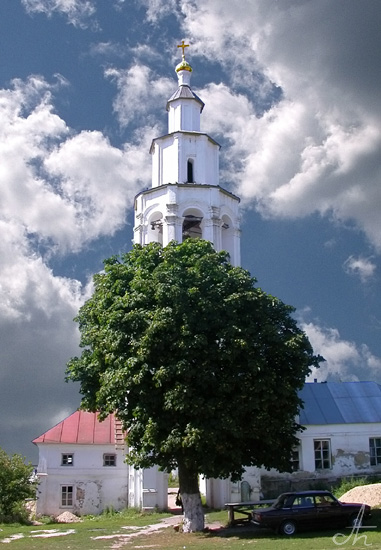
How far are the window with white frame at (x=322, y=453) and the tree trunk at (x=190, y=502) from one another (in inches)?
479

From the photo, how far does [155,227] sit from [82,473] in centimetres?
1282

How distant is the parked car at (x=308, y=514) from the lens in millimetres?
18531

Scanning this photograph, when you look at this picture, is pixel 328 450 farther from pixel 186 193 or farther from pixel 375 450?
pixel 186 193

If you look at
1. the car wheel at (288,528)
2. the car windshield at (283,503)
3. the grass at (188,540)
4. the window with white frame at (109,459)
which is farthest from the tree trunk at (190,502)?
the window with white frame at (109,459)

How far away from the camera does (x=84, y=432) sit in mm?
30875

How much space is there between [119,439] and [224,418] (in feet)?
43.2

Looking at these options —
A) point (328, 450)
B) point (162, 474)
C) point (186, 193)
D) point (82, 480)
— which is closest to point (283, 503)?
point (162, 474)

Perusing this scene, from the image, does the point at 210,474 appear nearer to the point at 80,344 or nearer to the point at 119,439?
the point at 80,344

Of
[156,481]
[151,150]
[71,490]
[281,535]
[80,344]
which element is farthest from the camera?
[151,150]

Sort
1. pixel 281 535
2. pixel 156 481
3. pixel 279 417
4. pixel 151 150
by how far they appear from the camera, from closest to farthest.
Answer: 1. pixel 281 535
2. pixel 279 417
3. pixel 156 481
4. pixel 151 150

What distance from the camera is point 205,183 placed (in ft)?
106

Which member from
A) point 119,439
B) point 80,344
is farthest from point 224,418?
point 119,439

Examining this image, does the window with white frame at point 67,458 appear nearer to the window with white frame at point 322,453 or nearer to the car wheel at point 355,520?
the window with white frame at point 322,453

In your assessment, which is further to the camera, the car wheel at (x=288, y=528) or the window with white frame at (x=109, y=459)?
the window with white frame at (x=109, y=459)
